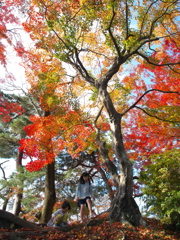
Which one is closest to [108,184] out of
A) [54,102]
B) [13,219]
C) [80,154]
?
[80,154]

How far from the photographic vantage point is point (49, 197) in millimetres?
8719

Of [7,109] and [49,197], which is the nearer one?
[49,197]

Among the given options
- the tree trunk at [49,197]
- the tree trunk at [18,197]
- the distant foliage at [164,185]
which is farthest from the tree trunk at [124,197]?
the tree trunk at [18,197]

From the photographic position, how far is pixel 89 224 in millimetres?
4520

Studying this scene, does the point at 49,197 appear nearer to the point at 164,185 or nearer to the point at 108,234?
the point at 108,234

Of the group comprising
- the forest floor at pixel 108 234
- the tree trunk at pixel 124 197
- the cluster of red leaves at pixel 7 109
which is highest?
the cluster of red leaves at pixel 7 109

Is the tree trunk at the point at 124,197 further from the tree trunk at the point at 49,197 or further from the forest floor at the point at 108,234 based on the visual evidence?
the tree trunk at the point at 49,197

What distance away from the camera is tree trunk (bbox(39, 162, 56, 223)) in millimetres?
8168

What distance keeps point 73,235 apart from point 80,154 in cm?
1013

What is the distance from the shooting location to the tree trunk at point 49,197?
26.8 feet

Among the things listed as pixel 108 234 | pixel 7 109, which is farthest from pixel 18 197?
pixel 108 234

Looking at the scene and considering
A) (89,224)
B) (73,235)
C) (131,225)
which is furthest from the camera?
(89,224)

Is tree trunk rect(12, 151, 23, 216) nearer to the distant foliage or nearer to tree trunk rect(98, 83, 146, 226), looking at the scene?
tree trunk rect(98, 83, 146, 226)

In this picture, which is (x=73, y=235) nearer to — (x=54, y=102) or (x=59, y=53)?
(x=54, y=102)
